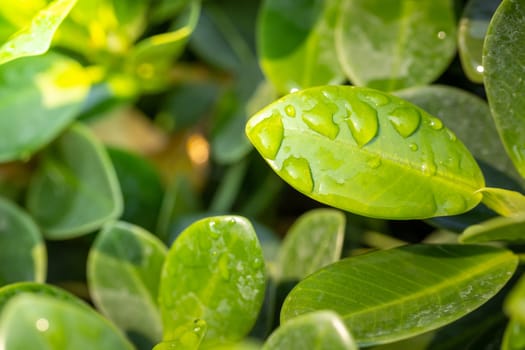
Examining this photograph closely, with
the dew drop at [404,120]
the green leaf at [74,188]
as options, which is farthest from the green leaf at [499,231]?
the green leaf at [74,188]

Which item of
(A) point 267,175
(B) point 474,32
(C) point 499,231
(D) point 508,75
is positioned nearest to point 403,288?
(C) point 499,231

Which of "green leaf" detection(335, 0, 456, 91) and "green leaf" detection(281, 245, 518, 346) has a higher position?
"green leaf" detection(335, 0, 456, 91)

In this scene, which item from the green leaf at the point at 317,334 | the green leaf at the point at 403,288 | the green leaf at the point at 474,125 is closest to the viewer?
the green leaf at the point at 317,334

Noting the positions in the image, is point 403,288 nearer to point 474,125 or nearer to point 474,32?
point 474,125

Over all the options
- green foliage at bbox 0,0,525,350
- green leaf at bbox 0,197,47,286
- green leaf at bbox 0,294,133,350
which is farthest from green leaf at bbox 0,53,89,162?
green leaf at bbox 0,294,133,350

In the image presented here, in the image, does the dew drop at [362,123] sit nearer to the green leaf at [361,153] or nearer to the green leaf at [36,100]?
the green leaf at [361,153]

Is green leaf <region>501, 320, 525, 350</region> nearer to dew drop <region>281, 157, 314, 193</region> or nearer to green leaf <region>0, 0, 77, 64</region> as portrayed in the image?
dew drop <region>281, 157, 314, 193</region>

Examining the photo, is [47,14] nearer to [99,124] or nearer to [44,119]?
[44,119]

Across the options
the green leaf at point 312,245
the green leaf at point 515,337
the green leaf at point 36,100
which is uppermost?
the green leaf at point 515,337
